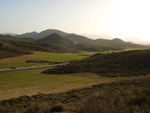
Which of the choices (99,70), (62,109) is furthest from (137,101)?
(99,70)

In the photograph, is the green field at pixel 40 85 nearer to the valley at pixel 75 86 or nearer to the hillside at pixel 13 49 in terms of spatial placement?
the valley at pixel 75 86

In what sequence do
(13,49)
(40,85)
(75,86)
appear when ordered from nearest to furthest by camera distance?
(75,86)
(40,85)
(13,49)

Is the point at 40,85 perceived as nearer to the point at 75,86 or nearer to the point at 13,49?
the point at 75,86

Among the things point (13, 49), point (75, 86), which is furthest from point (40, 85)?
point (13, 49)

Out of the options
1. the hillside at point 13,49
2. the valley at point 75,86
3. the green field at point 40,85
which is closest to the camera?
the valley at point 75,86

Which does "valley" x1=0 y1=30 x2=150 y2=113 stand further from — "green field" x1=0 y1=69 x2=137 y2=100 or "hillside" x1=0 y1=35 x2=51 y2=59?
"hillside" x1=0 y1=35 x2=51 y2=59

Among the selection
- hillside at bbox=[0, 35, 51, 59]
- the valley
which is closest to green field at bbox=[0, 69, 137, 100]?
the valley

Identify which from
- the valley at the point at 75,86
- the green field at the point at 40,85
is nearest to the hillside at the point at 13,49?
the valley at the point at 75,86

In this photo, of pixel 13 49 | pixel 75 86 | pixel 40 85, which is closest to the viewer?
pixel 75 86

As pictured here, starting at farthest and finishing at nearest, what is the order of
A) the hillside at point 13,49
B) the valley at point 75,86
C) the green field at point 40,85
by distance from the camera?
the hillside at point 13,49
the green field at point 40,85
the valley at point 75,86

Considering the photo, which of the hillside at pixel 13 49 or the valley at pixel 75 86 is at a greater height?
the hillside at pixel 13 49

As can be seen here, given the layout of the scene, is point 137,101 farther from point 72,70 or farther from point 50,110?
point 72,70

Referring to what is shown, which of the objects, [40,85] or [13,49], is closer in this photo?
[40,85]

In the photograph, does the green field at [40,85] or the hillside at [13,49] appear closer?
the green field at [40,85]
